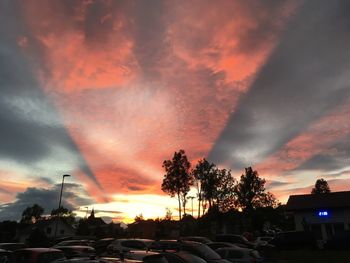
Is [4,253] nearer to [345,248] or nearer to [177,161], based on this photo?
[345,248]

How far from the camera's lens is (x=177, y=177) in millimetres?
68938

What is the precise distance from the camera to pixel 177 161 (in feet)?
229

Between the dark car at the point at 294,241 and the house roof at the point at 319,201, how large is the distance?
15790 millimetres

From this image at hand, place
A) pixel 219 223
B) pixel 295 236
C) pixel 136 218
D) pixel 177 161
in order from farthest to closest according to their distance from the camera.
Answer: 1. pixel 136 218
2. pixel 219 223
3. pixel 177 161
4. pixel 295 236

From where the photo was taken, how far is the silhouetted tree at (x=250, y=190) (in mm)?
85062

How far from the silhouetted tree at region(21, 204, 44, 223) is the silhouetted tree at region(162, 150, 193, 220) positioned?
123 meters

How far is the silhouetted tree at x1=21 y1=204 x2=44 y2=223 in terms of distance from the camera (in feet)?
558

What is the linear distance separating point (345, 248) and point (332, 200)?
1551 centimetres

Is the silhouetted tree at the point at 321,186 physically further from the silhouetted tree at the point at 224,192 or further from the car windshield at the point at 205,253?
the car windshield at the point at 205,253

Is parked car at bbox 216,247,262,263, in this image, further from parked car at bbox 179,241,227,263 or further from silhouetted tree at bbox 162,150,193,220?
silhouetted tree at bbox 162,150,193,220

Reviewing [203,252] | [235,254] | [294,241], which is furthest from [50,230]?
[203,252]

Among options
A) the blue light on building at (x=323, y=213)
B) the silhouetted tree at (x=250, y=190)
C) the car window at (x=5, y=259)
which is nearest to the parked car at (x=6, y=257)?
the car window at (x=5, y=259)

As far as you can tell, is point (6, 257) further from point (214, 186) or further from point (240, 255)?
point (214, 186)

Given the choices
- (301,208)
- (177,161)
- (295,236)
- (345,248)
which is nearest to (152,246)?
(295,236)
